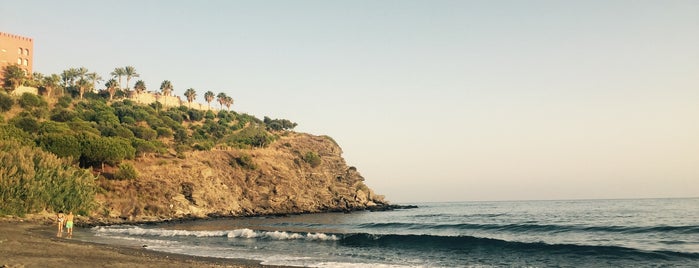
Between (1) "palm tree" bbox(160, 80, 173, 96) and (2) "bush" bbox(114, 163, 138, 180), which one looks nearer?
(2) "bush" bbox(114, 163, 138, 180)

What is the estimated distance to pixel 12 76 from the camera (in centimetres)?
9725

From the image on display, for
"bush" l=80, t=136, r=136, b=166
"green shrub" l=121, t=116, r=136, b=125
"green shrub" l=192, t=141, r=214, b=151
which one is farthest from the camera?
"green shrub" l=121, t=116, r=136, b=125

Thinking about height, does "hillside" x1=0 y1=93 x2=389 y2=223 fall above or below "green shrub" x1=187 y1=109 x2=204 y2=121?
below

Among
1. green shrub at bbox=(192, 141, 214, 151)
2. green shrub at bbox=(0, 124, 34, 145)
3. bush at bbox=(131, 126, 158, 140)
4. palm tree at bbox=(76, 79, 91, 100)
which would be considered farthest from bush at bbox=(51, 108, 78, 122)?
palm tree at bbox=(76, 79, 91, 100)

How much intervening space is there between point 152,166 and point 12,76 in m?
50.4

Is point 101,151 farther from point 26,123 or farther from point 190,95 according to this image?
point 190,95

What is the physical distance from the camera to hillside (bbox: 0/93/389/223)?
46.7m

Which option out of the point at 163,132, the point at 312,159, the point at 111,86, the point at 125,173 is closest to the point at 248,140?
the point at 312,159

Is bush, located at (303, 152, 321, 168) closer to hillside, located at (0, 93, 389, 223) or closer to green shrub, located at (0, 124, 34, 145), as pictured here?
hillside, located at (0, 93, 389, 223)

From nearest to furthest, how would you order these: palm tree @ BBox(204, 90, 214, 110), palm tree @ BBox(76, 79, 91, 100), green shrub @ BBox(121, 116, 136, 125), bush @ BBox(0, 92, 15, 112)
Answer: bush @ BBox(0, 92, 15, 112) → green shrub @ BBox(121, 116, 136, 125) → palm tree @ BBox(76, 79, 91, 100) → palm tree @ BBox(204, 90, 214, 110)

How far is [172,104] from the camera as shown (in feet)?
477

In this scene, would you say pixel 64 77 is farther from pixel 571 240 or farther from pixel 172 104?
pixel 571 240

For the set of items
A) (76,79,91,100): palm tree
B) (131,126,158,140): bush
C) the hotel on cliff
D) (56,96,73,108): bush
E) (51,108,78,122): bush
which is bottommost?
(131,126,158,140): bush

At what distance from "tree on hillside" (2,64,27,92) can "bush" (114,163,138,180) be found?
171 ft
